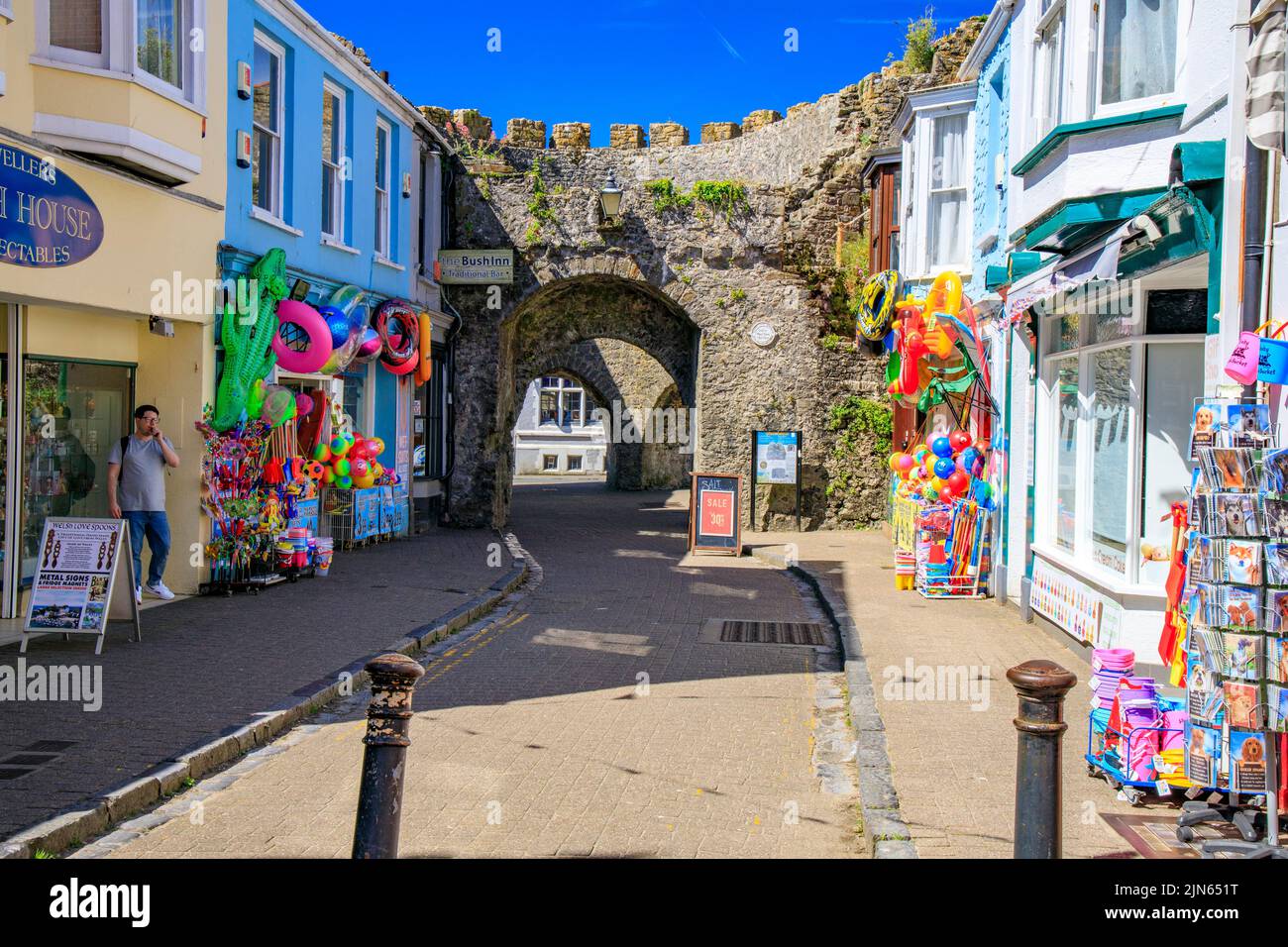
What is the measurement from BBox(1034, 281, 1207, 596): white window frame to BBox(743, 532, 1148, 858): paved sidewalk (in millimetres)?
772

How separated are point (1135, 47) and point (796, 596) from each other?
23.2 feet

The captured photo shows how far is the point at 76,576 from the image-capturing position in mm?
8602

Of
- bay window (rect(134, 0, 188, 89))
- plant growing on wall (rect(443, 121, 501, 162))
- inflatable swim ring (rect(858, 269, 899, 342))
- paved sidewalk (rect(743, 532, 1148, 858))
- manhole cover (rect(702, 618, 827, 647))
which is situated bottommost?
manhole cover (rect(702, 618, 827, 647))

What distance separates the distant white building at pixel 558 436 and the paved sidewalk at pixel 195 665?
27.9 metres

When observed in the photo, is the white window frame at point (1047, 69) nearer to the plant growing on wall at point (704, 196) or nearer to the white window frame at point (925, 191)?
the white window frame at point (925, 191)

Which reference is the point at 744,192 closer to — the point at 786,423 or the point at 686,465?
the point at 786,423

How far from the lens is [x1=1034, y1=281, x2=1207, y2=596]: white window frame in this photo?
8.75 metres

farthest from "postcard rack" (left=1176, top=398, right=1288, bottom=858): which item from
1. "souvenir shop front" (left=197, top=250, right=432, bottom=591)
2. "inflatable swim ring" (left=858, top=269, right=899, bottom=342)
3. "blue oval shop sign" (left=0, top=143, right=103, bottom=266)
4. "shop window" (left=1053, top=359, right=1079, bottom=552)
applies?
"inflatable swim ring" (left=858, top=269, right=899, bottom=342)

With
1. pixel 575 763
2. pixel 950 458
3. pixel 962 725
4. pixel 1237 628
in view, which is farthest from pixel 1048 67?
pixel 575 763

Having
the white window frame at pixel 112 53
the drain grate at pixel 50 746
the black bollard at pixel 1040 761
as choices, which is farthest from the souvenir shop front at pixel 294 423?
the black bollard at pixel 1040 761

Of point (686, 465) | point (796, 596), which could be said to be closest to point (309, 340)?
point (796, 596)

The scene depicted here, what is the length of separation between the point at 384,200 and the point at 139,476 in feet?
26.4

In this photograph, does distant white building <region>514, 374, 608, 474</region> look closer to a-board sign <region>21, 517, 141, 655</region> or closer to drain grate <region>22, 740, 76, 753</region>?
a-board sign <region>21, 517, 141, 655</region>

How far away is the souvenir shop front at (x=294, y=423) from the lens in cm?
1157
